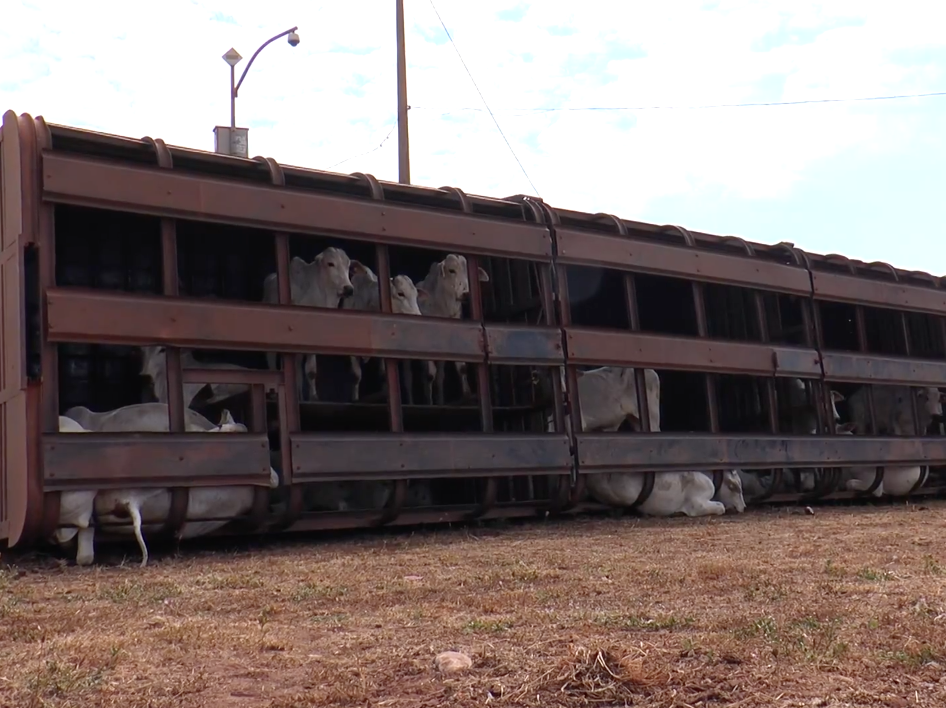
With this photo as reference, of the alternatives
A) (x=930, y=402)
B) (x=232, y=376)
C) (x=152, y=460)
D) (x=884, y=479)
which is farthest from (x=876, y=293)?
(x=152, y=460)

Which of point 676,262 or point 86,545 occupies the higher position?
point 676,262

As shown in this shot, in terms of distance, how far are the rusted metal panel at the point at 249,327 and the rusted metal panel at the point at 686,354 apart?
1.48 m

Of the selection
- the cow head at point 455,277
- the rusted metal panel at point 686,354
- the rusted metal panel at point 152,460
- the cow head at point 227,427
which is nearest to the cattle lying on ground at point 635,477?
the rusted metal panel at point 686,354

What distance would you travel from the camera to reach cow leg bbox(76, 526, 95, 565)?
8.55 meters

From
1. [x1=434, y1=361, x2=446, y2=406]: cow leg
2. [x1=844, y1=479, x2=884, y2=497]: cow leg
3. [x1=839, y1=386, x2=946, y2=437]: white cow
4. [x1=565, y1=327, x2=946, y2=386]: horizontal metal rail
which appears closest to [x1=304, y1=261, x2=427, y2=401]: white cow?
[x1=434, y1=361, x2=446, y2=406]: cow leg

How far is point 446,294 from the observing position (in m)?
12.5

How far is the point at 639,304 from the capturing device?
15844mm

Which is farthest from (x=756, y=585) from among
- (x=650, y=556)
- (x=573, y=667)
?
(x=573, y=667)

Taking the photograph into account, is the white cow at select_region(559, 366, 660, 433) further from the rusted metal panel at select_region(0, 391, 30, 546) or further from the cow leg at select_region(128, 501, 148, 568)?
the rusted metal panel at select_region(0, 391, 30, 546)

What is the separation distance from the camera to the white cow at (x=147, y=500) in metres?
8.56

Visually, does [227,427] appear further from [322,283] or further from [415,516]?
[322,283]

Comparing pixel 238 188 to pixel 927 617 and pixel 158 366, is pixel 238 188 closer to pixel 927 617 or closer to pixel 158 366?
pixel 158 366

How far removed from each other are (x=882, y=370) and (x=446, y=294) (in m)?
6.87

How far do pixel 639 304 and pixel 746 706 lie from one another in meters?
12.2
